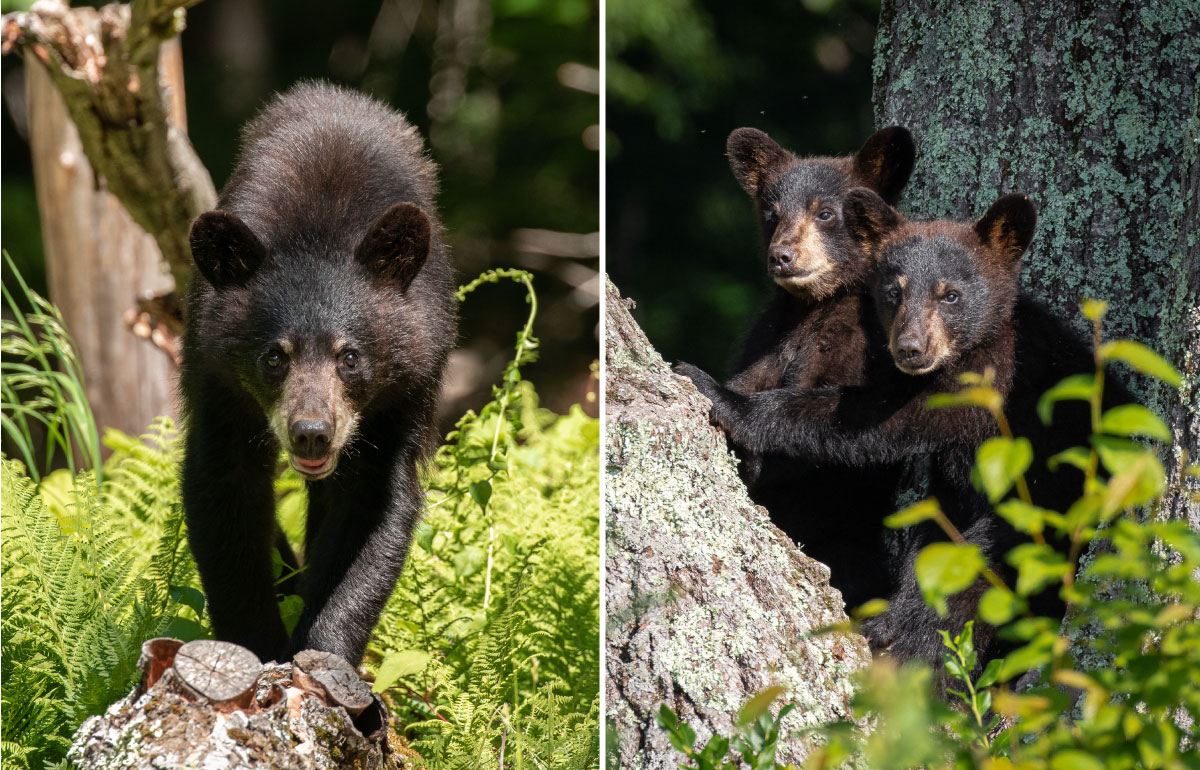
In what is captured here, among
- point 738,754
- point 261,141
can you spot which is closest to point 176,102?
point 261,141

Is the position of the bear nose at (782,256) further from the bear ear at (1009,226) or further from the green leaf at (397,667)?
the green leaf at (397,667)

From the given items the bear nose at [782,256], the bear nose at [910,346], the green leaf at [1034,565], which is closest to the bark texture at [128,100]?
the bear nose at [782,256]

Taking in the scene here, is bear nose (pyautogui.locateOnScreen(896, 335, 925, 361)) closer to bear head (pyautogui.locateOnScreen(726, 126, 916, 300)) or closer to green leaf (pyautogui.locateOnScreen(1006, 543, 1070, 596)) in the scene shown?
bear head (pyautogui.locateOnScreen(726, 126, 916, 300))

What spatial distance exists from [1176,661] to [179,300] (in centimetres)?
575

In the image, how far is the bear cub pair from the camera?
365cm

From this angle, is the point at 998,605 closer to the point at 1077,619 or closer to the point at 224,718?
the point at 1077,619

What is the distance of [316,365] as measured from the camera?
3865 mm

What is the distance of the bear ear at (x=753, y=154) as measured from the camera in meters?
4.56

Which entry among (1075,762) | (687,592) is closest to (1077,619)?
(1075,762)

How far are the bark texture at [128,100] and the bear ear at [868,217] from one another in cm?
318

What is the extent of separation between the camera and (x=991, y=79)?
151 inches

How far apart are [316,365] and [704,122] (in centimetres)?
832

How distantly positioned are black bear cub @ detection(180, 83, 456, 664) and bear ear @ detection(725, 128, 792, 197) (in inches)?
47.2

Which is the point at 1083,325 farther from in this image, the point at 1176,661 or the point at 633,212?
the point at 633,212
